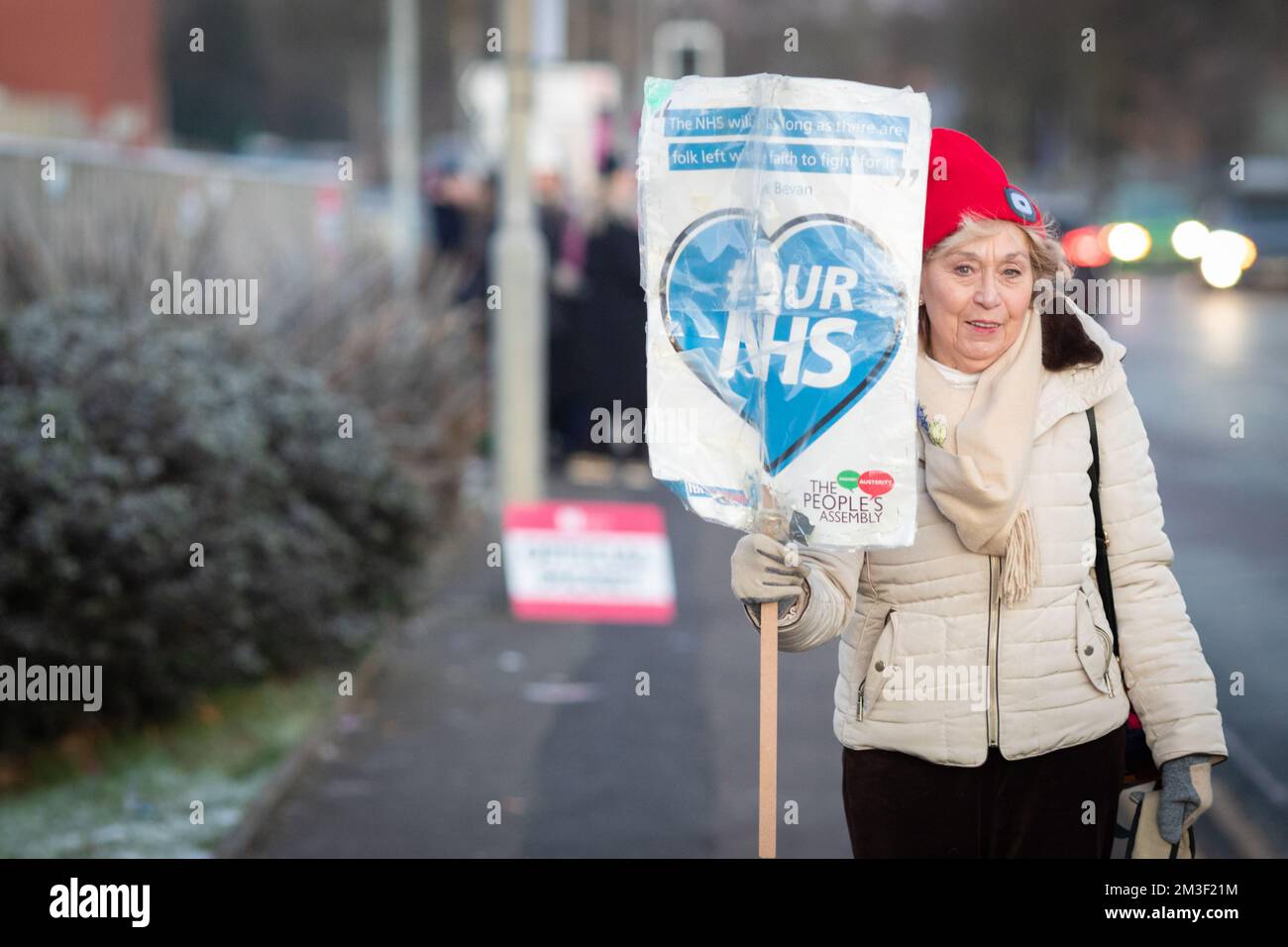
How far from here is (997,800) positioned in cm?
296

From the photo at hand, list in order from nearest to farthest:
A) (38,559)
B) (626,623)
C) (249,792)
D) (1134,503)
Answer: (1134,503), (38,559), (249,792), (626,623)

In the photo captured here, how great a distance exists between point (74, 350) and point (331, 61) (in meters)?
72.0

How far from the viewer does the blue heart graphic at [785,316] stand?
2668 millimetres

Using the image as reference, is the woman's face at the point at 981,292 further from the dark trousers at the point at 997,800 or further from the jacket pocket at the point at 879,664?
the dark trousers at the point at 997,800

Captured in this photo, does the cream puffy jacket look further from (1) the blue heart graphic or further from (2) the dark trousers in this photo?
(1) the blue heart graphic

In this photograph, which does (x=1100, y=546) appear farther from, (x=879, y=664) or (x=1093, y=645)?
(x=879, y=664)

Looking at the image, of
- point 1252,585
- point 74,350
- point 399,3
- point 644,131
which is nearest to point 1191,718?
point 644,131

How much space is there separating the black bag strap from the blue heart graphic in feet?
1.40

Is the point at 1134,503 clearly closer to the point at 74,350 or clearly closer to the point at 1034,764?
the point at 1034,764

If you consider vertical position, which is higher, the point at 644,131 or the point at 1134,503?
the point at 644,131

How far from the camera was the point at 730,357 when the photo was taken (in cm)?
272

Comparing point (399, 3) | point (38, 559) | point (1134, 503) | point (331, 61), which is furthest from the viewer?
point (331, 61)

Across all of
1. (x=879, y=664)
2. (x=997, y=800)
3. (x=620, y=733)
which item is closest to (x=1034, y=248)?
(x=879, y=664)

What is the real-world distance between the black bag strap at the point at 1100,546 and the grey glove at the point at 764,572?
1.71 feet
